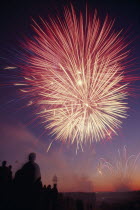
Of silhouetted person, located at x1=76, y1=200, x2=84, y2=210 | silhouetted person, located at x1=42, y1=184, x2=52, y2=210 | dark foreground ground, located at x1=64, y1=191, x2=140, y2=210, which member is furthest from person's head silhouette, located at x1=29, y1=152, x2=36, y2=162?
silhouetted person, located at x1=76, y1=200, x2=84, y2=210

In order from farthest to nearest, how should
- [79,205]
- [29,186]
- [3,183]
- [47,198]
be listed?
[79,205], [47,198], [3,183], [29,186]

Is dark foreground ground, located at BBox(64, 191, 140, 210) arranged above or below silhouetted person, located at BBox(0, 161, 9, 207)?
below

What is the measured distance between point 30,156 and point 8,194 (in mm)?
2322

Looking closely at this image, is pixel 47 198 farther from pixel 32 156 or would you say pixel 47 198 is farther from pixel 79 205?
pixel 79 205

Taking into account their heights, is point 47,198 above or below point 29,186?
below

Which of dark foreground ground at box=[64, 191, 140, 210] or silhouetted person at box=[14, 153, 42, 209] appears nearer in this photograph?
silhouetted person at box=[14, 153, 42, 209]

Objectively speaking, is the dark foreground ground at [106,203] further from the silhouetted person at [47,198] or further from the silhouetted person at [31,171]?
the silhouetted person at [31,171]

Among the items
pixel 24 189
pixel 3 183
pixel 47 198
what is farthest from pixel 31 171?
pixel 47 198

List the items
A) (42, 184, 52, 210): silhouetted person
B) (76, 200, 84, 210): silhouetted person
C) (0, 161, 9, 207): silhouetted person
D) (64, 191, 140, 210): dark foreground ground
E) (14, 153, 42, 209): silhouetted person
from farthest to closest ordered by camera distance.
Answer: (64, 191, 140, 210): dark foreground ground, (76, 200, 84, 210): silhouetted person, (42, 184, 52, 210): silhouetted person, (0, 161, 9, 207): silhouetted person, (14, 153, 42, 209): silhouetted person

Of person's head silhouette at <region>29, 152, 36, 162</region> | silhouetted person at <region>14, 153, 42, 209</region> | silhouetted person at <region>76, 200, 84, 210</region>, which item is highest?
person's head silhouette at <region>29, 152, 36, 162</region>

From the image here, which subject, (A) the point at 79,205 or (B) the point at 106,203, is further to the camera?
(B) the point at 106,203

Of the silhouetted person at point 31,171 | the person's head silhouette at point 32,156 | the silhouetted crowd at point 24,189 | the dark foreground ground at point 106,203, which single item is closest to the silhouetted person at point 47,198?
the silhouetted crowd at point 24,189

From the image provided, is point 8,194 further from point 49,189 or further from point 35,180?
point 49,189

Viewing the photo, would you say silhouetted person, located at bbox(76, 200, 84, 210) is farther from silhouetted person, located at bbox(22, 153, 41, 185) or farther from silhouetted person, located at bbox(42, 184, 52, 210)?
silhouetted person, located at bbox(22, 153, 41, 185)
